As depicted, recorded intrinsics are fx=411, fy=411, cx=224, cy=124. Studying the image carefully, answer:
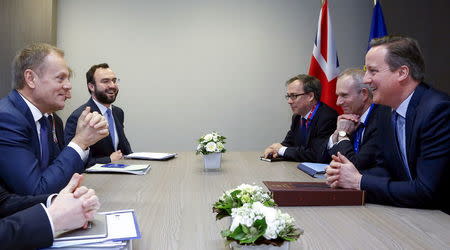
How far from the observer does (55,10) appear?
17.0 ft

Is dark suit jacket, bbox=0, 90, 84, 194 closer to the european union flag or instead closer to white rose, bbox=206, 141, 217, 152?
white rose, bbox=206, 141, 217, 152

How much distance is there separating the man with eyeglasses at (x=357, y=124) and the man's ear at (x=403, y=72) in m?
0.23

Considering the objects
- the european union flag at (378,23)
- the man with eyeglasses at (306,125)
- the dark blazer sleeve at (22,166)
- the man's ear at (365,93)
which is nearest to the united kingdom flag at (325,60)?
the european union flag at (378,23)

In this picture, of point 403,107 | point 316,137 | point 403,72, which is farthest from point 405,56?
point 316,137

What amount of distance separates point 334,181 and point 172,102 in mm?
3661

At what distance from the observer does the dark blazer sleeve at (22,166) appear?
1.83 m

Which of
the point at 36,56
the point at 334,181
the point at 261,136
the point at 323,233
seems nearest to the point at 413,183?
the point at 334,181

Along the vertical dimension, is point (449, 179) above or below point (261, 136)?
above

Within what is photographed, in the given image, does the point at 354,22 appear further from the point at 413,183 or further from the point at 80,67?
the point at 413,183

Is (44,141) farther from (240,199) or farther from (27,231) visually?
(240,199)

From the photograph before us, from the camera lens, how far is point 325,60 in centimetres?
479

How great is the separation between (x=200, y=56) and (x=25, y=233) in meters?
4.42

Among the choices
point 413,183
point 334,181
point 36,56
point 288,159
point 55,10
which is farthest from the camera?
point 55,10

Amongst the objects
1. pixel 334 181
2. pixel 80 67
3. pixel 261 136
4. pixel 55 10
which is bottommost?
pixel 261 136
